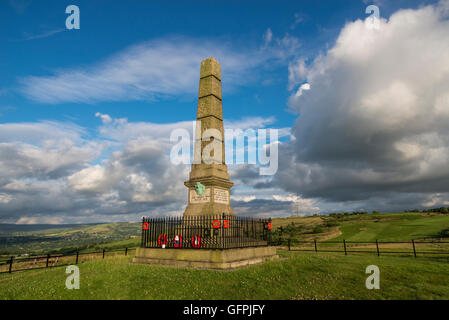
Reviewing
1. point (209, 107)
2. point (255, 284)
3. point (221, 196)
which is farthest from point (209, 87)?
point (255, 284)

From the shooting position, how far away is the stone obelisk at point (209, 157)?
49.2 ft

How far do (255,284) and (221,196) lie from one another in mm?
7318

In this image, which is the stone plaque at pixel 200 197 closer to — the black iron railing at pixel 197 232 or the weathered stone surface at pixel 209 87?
the black iron railing at pixel 197 232

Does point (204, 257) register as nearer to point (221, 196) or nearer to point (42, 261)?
point (221, 196)

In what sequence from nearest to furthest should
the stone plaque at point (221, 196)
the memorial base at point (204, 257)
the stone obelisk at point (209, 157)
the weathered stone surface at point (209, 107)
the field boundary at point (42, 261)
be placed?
the memorial base at point (204, 257) < the field boundary at point (42, 261) < the stone obelisk at point (209, 157) < the stone plaque at point (221, 196) < the weathered stone surface at point (209, 107)

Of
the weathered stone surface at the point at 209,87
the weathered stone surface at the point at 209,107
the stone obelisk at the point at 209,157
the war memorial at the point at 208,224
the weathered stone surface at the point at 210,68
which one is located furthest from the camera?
the weathered stone surface at the point at 210,68

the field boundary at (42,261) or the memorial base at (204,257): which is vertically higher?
the memorial base at (204,257)

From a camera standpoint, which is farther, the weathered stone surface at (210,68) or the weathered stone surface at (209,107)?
the weathered stone surface at (210,68)

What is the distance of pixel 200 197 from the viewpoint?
15.3 metres

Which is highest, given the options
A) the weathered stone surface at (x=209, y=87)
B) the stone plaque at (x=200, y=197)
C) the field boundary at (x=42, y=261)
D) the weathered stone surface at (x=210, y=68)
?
the weathered stone surface at (x=210, y=68)

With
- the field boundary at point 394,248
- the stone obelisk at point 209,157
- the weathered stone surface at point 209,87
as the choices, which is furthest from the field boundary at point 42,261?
the field boundary at point 394,248
